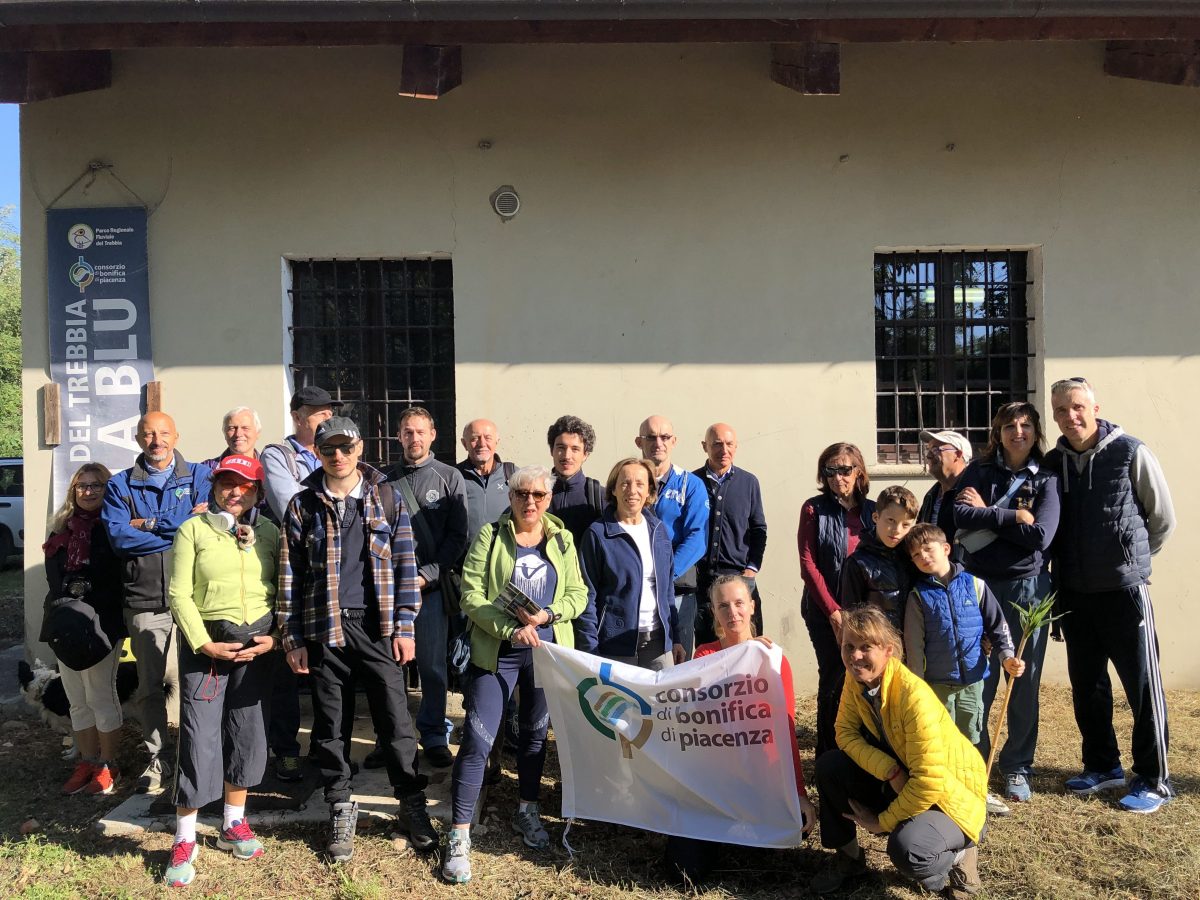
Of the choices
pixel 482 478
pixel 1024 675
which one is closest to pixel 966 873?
pixel 1024 675

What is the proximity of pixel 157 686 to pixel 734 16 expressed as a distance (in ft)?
15.7

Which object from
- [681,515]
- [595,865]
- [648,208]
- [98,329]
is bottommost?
[595,865]

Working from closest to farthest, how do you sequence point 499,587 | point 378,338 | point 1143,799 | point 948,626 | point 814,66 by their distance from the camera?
1. point 948,626
2. point 499,587
3. point 1143,799
4. point 814,66
5. point 378,338

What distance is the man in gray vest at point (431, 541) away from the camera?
455 cm

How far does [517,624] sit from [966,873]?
2.02m

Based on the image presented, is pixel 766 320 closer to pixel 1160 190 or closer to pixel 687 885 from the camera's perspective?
pixel 1160 190

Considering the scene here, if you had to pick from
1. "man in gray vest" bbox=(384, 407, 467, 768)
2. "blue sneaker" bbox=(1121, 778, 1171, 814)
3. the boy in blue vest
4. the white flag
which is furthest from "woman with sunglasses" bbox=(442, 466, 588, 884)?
"blue sneaker" bbox=(1121, 778, 1171, 814)

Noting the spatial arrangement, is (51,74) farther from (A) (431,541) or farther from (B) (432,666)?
(B) (432,666)

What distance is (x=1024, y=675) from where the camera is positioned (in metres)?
4.50

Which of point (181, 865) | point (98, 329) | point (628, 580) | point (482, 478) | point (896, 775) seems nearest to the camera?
point (896, 775)

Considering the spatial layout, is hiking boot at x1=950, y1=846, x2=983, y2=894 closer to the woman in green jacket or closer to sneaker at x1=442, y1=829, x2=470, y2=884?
sneaker at x1=442, y1=829, x2=470, y2=884

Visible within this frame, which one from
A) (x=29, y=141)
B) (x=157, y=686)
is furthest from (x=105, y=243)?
(x=157, y=686)

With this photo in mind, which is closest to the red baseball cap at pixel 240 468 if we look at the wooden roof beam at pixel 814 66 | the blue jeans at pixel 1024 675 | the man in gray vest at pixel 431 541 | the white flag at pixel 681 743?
the man in gray vest at pixel 431 541

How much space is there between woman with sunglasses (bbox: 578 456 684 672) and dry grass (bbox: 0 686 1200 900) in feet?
2.72
